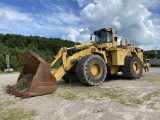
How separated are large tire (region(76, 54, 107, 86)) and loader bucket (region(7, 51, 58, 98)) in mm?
1408

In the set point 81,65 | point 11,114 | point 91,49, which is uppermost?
point 91,49

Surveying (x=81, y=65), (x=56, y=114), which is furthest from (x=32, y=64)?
(x=56, y=114)

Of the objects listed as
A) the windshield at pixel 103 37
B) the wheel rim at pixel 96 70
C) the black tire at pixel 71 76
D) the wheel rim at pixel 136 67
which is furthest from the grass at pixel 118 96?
the wheel rim at pixel 136 67

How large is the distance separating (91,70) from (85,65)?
523 millimetres

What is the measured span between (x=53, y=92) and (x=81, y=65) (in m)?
1.65

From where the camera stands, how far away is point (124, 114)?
555 cm

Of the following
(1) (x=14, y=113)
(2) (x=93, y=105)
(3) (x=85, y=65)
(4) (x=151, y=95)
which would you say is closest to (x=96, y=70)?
(3) (x=85, y=65)

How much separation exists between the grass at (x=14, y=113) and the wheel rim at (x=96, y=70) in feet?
13.1

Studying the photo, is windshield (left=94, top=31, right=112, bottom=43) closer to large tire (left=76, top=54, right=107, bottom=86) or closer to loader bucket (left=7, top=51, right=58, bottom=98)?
large tire (left=76, top=54, right=107, bottom=86)

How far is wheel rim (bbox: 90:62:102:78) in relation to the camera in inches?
385

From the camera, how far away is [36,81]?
7.65m

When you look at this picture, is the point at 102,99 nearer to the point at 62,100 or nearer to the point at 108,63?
the point at 62,100

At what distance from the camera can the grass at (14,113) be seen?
5.64 metres

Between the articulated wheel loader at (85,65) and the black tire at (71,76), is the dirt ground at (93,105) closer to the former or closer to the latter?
the articulated wheel loader at (85,65)
